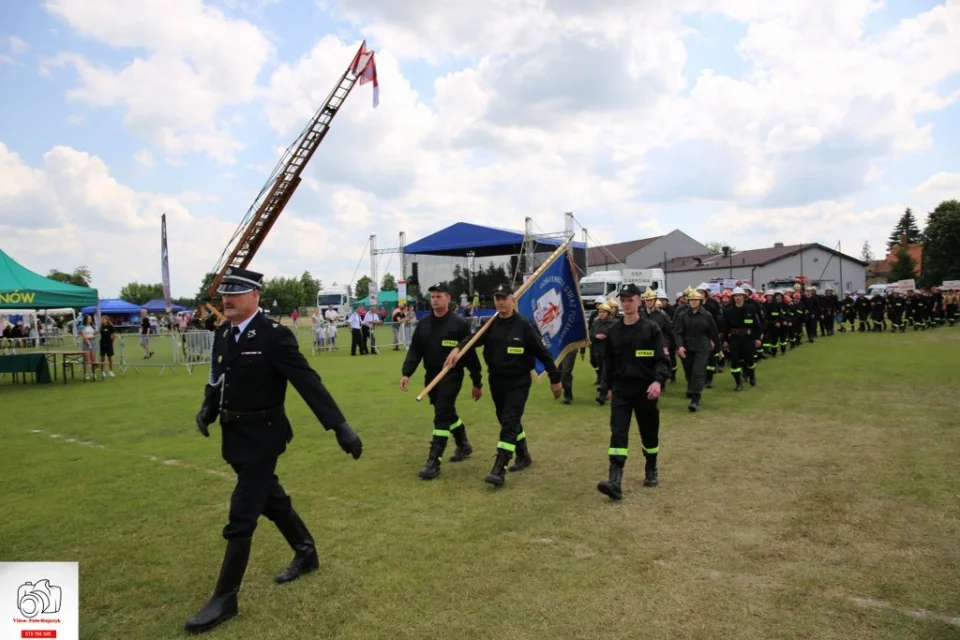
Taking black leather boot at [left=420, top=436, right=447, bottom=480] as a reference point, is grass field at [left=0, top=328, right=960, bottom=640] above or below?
below

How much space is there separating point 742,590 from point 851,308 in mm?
29082

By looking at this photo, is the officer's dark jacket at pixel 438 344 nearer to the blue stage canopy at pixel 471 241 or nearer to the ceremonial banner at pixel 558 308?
the ceremonial banner at pixel 558 308

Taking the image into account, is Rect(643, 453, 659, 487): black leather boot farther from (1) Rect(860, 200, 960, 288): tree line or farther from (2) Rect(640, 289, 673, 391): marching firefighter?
(1) Rect(860, 200, 960, 288): tree line

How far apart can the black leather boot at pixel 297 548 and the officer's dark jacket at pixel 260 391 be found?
607 mm

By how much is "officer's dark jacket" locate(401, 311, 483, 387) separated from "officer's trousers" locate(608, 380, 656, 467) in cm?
183

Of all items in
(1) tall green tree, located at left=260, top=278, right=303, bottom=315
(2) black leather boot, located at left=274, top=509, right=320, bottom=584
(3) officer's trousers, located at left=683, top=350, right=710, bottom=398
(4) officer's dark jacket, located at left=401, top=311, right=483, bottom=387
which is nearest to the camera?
(2) black leather boot, located at left=274, top=509, right=320, bottom=584

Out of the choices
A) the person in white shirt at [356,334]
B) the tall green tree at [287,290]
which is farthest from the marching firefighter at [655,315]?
the tall green tree at [287,290]

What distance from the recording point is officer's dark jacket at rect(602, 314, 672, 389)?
6.40m

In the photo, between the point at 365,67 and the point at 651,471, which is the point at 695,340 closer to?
the point at 651,471

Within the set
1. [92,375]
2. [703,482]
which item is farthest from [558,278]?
[92,375]

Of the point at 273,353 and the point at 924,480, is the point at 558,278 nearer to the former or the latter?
the point at 924,480

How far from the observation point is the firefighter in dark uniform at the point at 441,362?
7305mm

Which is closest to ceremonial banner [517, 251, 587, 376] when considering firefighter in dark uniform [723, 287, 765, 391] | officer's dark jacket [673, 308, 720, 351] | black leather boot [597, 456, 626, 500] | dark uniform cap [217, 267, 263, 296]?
officer's dark jacket [673, 308, 720, 351]

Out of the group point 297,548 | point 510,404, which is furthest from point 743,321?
point 297,548
